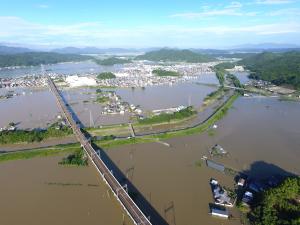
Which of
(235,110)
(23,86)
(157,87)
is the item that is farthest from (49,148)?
(23,86)

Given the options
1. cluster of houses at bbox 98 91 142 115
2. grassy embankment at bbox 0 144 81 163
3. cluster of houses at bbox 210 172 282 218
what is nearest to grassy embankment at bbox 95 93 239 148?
grassy embankment at bbox 0 144 81 163

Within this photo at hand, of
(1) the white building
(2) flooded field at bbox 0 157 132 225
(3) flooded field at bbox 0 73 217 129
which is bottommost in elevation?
(2) flooded field at bbox 0 157 132 225

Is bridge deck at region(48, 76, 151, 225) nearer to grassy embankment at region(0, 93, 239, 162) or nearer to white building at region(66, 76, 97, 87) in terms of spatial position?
grassy embankment at region(0, 93, 239, 162)

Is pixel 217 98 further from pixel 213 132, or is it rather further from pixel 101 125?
pixel 101 125

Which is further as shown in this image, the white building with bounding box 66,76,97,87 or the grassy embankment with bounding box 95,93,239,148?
the white building with bounding box 66,76,97,87

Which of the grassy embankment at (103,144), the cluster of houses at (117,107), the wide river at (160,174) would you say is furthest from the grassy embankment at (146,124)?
the cluster of houses at (117,107)
